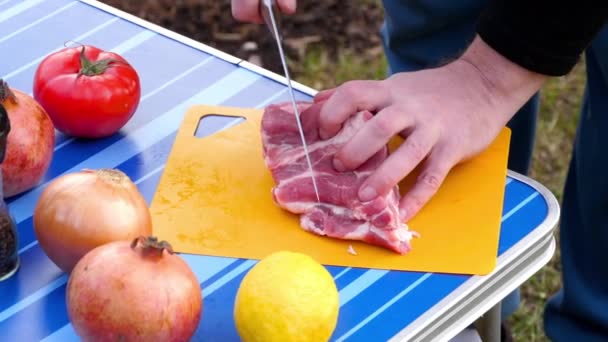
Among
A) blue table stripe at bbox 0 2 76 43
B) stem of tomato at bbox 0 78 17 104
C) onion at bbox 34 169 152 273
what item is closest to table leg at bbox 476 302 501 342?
onion at bbox 34 169 152 273

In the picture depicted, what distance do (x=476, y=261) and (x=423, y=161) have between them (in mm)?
280

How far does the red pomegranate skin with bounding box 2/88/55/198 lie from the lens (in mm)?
1667

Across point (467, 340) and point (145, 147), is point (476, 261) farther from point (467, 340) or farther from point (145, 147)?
point (145, 147)

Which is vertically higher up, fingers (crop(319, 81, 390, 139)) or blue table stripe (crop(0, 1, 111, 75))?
fingers (crop(319, 81, 390, 139))

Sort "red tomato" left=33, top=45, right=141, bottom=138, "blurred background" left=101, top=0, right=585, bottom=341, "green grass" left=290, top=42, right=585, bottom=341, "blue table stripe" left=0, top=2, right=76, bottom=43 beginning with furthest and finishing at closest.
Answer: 1. "blurred background" left=101, top=0, right=585, bottom=341
2. "green grass" left=290, top=42, right=585, bottom=341
3. "blue table stripe" left=0, top=2, right=76, bottom=43
4. "red tomato" left=33, top=45, right=141, bottom=138

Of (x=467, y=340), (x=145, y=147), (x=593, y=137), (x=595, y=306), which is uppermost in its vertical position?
(x=145, y=147)

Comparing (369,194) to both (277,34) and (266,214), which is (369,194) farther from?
(277,34)

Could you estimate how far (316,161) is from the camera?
177 centimetres

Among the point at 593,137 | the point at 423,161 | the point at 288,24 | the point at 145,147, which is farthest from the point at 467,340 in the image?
the point at 288,24

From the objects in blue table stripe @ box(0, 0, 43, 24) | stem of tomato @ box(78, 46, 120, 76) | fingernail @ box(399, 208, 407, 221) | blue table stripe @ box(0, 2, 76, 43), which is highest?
stem of tomato @ box(78, 46, 120, 76)

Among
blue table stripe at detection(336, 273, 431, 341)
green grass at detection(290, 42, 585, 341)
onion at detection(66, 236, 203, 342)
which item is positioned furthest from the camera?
green grass at detection(290, 42, 585, 341)

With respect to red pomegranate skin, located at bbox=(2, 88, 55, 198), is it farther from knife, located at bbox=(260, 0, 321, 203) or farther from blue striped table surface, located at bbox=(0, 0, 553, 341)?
knife, located at bbox=(260, 0, 321, 203)

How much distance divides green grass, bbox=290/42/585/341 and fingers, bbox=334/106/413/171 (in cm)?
157

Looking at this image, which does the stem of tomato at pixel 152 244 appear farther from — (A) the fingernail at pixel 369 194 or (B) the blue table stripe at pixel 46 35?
(B) the blue table stripe at pixel 46 35
